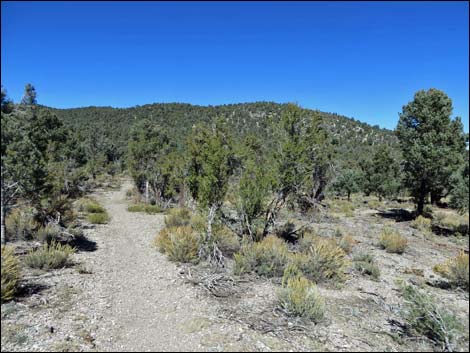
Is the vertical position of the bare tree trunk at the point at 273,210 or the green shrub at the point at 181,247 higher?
the bare tree trunk at the point at 273,210

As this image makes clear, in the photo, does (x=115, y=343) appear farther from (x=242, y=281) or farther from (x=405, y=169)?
(x=405, y=169)

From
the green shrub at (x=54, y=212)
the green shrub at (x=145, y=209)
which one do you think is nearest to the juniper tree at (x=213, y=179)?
the green shrub at (x=54, y=212)

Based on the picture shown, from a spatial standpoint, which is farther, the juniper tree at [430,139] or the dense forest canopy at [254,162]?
the juniper tree at [430,139]

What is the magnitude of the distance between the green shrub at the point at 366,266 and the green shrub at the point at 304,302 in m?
4.14

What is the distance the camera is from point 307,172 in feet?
40.0

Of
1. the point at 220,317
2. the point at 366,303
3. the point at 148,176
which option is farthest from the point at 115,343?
the point at 148,176

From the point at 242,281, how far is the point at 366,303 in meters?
3.17

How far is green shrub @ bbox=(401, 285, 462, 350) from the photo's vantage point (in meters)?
5.43

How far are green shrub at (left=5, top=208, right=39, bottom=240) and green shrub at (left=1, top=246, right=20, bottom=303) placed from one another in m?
5.28

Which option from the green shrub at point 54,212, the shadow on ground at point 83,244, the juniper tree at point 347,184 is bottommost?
the shadow on ground at point 83,244

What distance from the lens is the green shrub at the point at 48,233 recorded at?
11.5 metres

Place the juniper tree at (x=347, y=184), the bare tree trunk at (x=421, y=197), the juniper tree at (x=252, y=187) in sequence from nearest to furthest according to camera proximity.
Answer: the juniper tree at (x=252, y=187) < the bare tree trunk at (x=421, y=197) < the juniper tree at (x=347, y=184)

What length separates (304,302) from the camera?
22.2ft

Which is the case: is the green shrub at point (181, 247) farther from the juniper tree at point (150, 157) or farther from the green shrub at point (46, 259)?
the juniper tree at point (150, 157)
